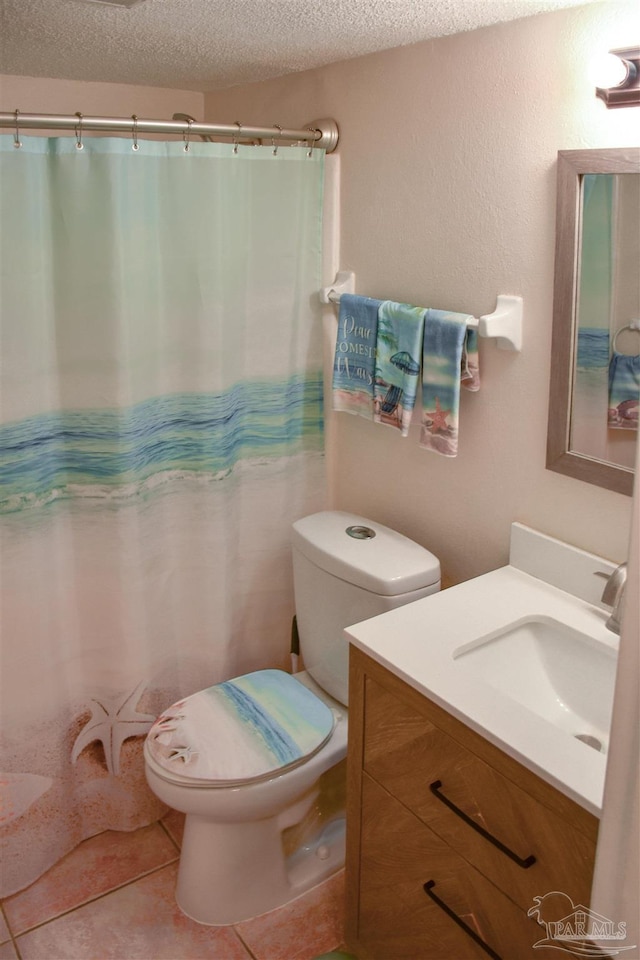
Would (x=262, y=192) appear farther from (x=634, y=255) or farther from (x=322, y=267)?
(x=634, y=255)

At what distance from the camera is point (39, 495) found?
1.91 m

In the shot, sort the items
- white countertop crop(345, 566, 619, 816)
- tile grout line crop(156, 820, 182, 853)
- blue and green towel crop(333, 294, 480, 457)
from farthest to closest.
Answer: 1. tile grout line crop(156, 820, 182, 853)
2. blue and green towel crop(333, 294, 480, 457)
3. white countertop crop(345, 566, 619, 816)

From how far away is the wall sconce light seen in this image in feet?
4.42

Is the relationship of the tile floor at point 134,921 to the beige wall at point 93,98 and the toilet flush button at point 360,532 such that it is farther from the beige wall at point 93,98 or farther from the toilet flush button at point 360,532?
the beige wall at point 93,98

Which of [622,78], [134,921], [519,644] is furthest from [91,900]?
[622,78]

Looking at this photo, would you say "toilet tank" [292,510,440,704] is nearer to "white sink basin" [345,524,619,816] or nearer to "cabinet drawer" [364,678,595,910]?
"white sink basin" [345,524,619,816]

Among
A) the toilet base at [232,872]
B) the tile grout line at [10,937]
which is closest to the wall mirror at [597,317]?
the toilet base at [232,872]

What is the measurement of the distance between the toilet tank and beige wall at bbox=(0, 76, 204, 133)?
4.21 ft

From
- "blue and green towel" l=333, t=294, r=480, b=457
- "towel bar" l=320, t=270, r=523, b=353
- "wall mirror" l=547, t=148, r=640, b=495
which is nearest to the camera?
"wall mirror" l=547, t=148, r=640, b=495

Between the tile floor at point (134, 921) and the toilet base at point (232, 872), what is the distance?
0.03m

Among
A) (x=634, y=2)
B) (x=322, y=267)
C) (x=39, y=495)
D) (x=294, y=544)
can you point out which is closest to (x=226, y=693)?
(x=294, y=544)

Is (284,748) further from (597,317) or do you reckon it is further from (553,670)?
(597,317)

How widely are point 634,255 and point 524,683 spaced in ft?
2.65

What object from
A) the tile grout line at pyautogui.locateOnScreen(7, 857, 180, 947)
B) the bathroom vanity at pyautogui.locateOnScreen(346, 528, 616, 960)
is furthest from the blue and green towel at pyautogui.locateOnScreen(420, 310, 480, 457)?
the tile grout line at pyautogui.locateOnScreen(7, 857, 180, 947)
